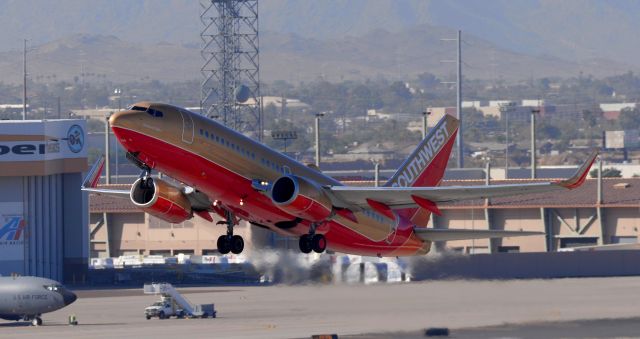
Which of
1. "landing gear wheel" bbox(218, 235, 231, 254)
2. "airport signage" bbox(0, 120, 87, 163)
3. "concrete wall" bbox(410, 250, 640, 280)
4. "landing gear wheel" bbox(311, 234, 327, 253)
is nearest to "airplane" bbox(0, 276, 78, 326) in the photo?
"airport signage" bbox(0, 120, 87, 163)

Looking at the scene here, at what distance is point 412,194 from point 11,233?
62.9 meters

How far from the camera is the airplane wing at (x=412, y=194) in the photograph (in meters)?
66.6

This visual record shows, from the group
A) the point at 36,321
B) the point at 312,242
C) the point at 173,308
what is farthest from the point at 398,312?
the point at 36,321

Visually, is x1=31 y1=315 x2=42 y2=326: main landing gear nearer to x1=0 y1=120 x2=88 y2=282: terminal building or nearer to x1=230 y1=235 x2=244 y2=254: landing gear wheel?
x1=0 y1=120 x2=88 y2=282: terminal building

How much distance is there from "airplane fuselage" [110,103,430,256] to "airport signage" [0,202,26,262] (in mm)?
57668

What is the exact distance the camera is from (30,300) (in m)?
105

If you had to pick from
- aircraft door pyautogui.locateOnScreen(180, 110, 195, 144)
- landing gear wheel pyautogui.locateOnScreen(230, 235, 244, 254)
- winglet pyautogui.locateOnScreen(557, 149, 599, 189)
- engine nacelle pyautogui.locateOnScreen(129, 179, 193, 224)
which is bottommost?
landing gear wheel pyautogui.locateOnScreen(230, 235, 244, 254)

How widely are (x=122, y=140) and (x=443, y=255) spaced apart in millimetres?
30587

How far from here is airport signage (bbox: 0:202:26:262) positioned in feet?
408

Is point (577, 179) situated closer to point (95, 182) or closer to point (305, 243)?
point (305, 243)

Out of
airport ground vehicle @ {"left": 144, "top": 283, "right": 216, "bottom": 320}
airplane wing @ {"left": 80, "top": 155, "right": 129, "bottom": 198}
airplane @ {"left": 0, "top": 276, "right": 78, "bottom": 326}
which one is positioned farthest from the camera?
airplane @ {"left": 0, "top": 276, "right": 78, "bottom": 326}

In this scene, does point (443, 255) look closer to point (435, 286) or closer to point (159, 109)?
point (435, 286)

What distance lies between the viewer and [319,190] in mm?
68125

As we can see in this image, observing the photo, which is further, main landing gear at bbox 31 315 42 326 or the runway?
main landing gear at bbox 31 315 42 326
